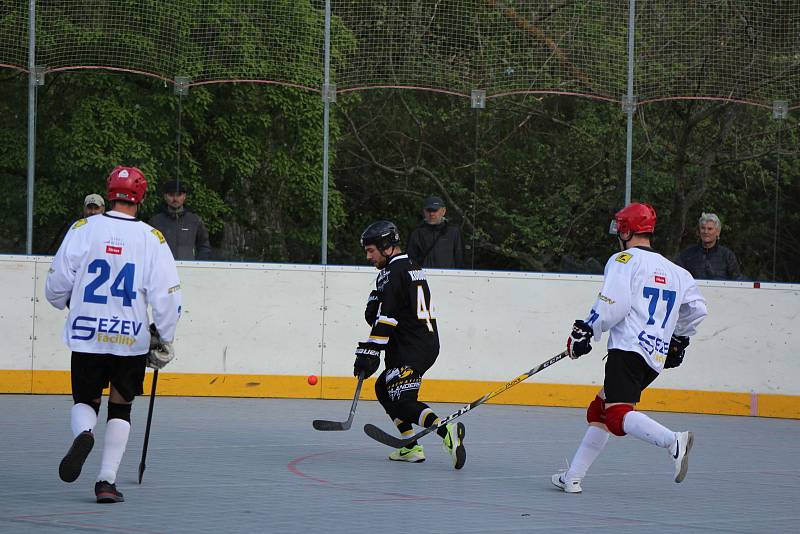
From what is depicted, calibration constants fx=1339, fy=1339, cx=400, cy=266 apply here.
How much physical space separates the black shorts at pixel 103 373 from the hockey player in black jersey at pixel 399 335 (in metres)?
1.68

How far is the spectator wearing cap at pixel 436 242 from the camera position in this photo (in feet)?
33.8

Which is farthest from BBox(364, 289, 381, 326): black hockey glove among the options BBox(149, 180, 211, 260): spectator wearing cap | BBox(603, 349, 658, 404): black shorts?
BBox(149, 180, 211, 260): spectator wearing cap

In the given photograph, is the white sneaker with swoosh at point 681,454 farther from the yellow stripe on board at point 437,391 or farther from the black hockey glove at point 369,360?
the yellow stripe on board at point 437,391

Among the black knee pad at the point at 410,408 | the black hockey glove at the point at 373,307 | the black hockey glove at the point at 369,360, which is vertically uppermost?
the black hockey glove at the point at 373,307

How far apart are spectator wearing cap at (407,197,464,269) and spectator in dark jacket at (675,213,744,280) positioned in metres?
1.74

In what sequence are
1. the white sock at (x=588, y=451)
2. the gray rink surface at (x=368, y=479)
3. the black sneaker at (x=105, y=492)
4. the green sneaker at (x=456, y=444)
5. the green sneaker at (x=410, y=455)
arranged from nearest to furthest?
the gray rink surface at (x=368, y=479) < the black sneaker at (x=105, y=492) < the white sock at (x=588, y=451) < the green sneaker at (x=456, y=444) < the green sneaker at (x=410, y=455)

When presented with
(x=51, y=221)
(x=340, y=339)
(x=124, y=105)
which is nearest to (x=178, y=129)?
(x=124, y=105)

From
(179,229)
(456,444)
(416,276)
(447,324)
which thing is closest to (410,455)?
(456,444)

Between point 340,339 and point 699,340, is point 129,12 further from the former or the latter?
point 699,340

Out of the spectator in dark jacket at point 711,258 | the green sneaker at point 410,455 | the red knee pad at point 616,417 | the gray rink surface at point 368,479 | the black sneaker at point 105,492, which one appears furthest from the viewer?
the spectator in dark jacket at point 711,258

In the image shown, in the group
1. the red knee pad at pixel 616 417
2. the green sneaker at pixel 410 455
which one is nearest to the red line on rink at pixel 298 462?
the green sneaker at pixel 410 455

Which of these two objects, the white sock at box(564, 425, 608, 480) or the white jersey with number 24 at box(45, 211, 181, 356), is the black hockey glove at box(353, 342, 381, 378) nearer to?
the white sock at box(564, 425, 608, 480)

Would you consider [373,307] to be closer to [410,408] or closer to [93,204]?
[410,408]

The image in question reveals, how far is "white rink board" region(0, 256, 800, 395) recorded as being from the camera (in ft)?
32.1
